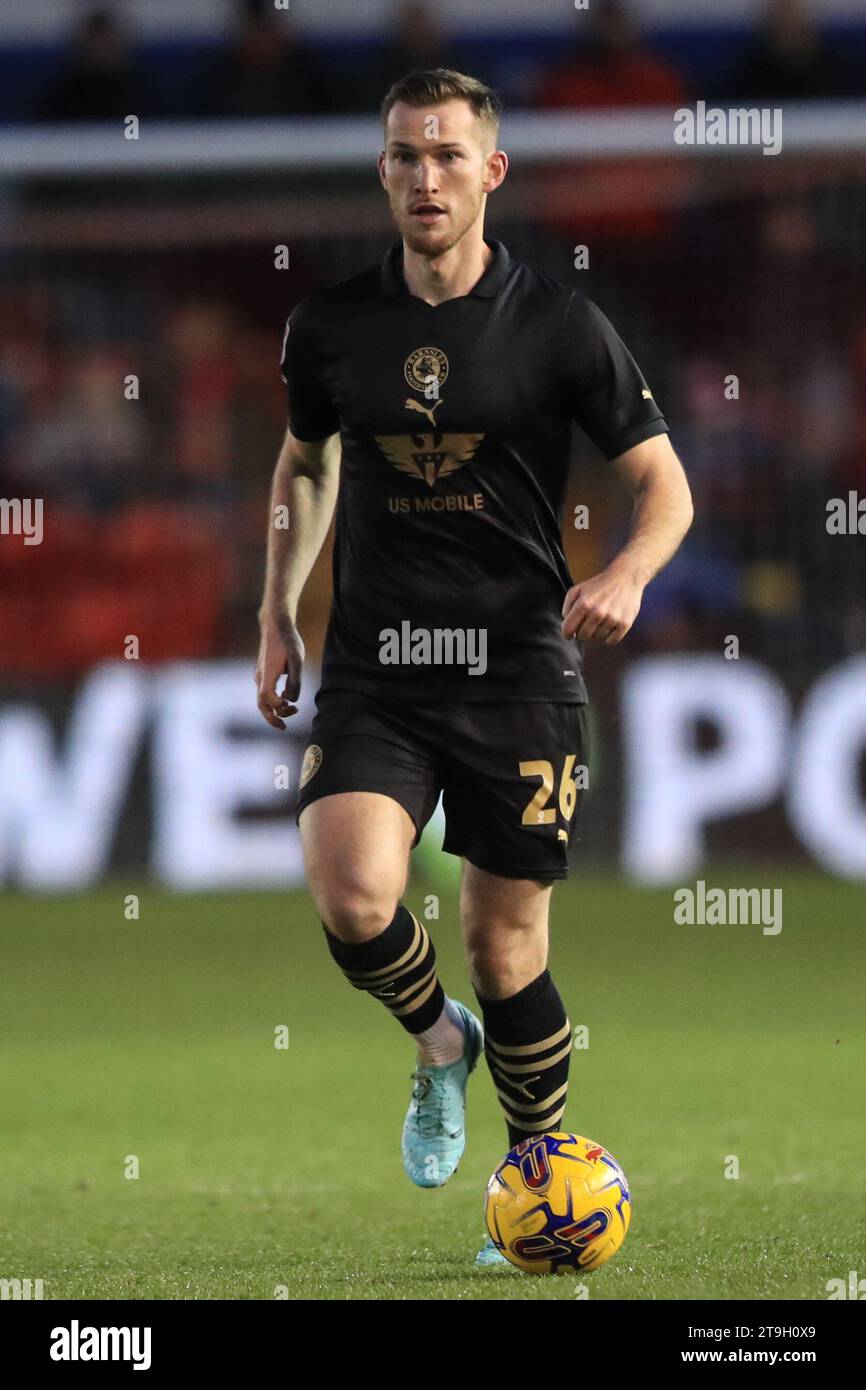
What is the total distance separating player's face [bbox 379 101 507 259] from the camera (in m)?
4.86

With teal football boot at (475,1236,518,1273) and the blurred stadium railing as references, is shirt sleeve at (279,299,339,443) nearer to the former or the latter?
teal football boot at (475,1236,518,1273)

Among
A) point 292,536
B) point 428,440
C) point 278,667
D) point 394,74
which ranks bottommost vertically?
point 278,667

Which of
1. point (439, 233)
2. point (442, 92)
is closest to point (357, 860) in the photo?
point (439, 233)

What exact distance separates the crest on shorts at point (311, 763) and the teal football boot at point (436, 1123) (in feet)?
2.36

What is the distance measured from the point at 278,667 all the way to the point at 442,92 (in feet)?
4.26

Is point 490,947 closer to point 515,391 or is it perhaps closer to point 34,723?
point 515,391

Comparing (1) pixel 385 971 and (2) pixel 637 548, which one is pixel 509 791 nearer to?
(1) pixel 385 971

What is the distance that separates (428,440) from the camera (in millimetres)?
4914

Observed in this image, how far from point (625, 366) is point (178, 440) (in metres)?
8.08

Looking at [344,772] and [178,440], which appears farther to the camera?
[178,440]

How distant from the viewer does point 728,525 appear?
12.3 m

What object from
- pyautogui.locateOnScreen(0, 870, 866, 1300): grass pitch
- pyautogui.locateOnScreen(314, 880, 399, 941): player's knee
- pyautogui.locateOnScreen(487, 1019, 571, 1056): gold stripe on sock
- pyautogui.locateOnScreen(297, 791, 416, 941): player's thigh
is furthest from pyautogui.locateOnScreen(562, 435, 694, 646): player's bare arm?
pyautogui.locateOnScreen(0, 870, 866, 1300): grass pitch

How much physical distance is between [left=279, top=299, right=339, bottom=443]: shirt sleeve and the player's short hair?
0.46 m
